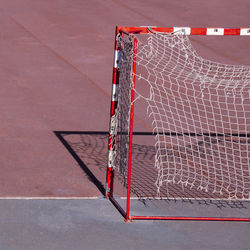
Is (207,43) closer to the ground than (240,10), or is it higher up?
closer to the ground

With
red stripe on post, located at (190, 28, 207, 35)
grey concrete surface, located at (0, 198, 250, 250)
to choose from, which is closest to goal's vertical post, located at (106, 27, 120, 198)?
grey concrete surface, located at (0, 198, 250, 250)

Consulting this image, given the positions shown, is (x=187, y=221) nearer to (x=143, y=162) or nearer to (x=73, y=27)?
(x=143, y=162)

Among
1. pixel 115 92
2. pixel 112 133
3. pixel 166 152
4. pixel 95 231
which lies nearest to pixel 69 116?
pixel 112 133

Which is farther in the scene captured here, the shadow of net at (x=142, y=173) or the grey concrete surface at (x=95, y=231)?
the shadow of net at (x=142, y=173)

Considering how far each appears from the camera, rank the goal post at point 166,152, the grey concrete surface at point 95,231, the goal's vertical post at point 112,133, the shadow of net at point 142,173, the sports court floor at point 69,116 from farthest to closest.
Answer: the shadow of net at point 142,173, the goal's vertical post at point 112,133, the goal post at point 166,152, the sports court floor at point 69,116, the grey concrete surface at point 95,231

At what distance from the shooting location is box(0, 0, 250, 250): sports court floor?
18.7 ft

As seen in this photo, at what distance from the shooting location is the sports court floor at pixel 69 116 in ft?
18.7

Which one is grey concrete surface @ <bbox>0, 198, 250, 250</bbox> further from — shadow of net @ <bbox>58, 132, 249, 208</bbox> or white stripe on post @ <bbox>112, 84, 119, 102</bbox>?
white stripe on post @ <bbox>112, 84, 119, 102</bbox>

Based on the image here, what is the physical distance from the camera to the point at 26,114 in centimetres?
1023

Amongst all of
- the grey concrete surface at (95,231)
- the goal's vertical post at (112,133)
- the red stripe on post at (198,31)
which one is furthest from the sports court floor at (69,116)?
the red stripe on post at (198,31)

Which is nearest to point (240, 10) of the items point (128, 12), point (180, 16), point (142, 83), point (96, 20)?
point (180, 16)

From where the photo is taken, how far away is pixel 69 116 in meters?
10.2

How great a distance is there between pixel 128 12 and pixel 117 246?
15063mm

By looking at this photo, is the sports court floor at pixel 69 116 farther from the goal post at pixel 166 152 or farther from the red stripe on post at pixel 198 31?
the red stripe on post at pixel 198 31
